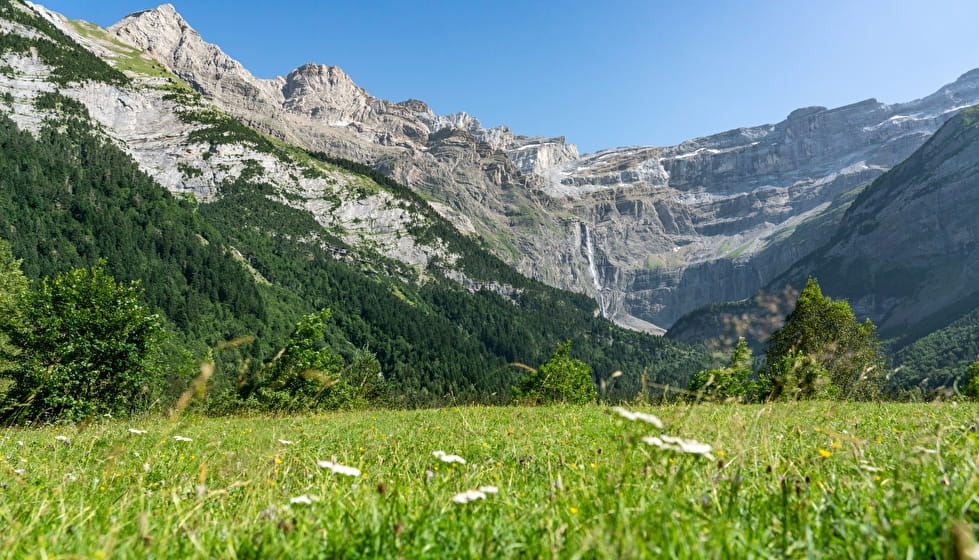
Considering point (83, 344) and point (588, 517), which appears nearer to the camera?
point (588, 517)

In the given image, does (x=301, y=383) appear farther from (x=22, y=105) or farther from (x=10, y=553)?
(x=22, y=105)

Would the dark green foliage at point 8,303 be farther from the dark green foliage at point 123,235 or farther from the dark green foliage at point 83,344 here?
the dark green foliage at point 123,235

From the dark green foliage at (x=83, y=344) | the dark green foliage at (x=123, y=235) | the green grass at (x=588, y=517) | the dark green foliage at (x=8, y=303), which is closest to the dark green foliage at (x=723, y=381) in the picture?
the green grass at (x=588, y=517)

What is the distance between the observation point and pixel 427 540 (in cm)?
246

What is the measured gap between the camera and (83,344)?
28281mm

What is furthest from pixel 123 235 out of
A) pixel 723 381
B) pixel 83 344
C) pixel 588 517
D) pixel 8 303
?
pixel 588 517

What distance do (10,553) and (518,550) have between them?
254 centimetres

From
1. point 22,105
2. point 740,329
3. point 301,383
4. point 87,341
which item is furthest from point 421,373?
point 22,105

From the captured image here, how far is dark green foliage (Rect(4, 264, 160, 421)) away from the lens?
27328mm

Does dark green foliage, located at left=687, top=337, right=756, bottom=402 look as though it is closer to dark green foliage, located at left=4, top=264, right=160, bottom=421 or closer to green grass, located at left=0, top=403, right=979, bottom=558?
green grass, located at left=0, top=403, right=979, bottom=558

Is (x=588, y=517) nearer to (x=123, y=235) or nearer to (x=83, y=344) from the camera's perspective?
(x=83, y=344)

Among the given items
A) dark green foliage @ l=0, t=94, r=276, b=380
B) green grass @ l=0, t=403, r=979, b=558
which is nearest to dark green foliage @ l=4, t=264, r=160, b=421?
green grass @ l=0, t=403, r=979, b=558

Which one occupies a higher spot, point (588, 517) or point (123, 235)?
point (123, 235)

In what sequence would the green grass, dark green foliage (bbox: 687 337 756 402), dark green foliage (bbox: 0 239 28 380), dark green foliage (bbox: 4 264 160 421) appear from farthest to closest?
dark green foliage (bbox: 0 239 28 380)
dark green foliage (bbox: 4 264 160 421)
dark green foliage (bbox: 687 337 756 402)
the green grass
